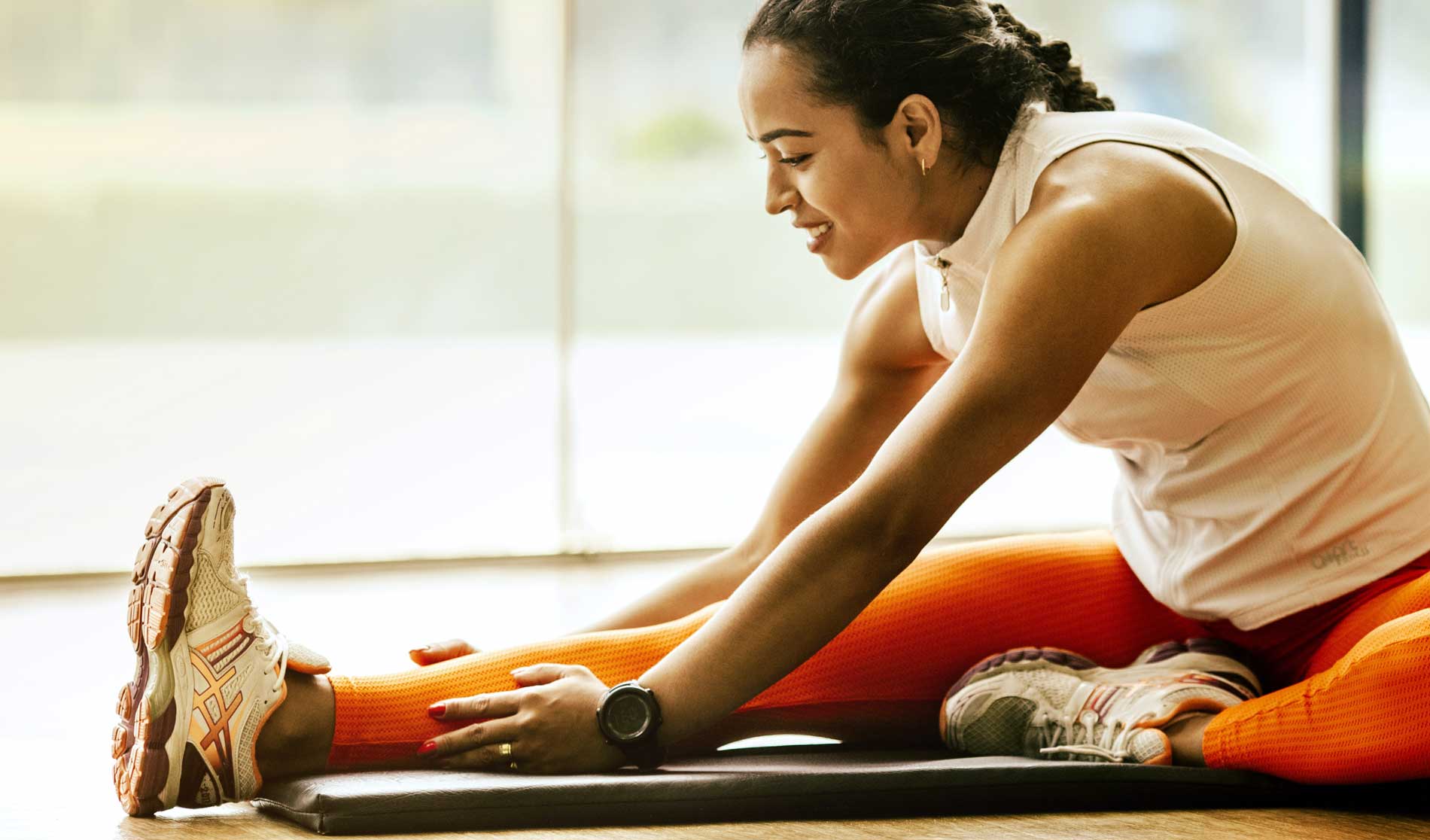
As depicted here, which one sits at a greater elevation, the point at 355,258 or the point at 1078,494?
the point at 355,258

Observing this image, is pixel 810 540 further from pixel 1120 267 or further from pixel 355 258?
pixel 355 258

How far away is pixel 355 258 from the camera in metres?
3.50

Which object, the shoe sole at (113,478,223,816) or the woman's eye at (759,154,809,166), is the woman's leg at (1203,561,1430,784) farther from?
the shoe sole at (113,478,223,816)

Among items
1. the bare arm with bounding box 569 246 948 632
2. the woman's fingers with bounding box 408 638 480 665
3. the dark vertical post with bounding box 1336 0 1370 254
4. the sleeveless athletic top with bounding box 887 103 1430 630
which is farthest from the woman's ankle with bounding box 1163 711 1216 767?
the dark vertical post with bounding box 1336 0 1370 254

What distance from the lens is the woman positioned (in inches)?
49.6

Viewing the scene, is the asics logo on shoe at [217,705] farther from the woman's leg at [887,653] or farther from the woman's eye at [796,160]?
the woman's eye at [796,160]

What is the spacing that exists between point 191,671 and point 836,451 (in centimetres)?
75

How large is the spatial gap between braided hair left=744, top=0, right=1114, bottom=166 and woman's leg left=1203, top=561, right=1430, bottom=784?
54 centimetres

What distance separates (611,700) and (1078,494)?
9.62ft

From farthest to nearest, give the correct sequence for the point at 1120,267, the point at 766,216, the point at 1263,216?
the point at 766,216 → the point at 1263,216 → the point at 1120,267

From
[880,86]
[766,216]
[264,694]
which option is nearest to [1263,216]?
[880,86]

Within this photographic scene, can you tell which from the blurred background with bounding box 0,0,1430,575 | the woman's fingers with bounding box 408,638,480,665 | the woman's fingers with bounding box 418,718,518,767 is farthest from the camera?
the blurred background with bounding box 0,0,1430,575

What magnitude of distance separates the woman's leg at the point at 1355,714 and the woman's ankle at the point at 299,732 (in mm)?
819

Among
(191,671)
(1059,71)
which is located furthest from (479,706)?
(1059,71)
